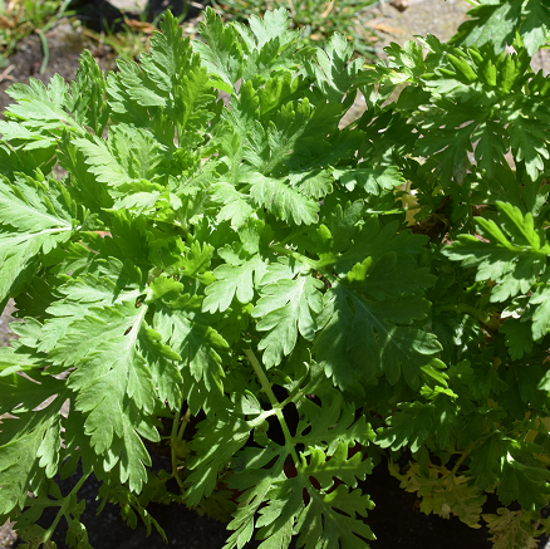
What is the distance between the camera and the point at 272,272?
1.15 m

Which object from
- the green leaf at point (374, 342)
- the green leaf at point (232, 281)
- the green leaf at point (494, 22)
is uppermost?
the green leaf at point (494, 22)

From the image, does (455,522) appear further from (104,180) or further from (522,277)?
(104,180)

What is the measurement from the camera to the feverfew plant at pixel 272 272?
1091mm

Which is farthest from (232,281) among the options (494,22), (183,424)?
(494,22)

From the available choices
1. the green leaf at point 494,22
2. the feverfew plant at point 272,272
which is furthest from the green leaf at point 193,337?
the green leaf at point 494,22

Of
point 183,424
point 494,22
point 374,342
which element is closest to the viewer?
point 494,22

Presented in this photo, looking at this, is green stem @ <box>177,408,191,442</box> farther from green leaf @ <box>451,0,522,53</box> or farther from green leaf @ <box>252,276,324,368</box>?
green leaf @ <box>451,0,522,53</box>

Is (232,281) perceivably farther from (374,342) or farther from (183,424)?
(183,424)

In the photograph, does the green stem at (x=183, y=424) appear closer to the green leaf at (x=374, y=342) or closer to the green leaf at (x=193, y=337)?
the green leaf at (x=193, y=337)

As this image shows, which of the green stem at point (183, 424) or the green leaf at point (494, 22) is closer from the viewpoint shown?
the green leaf at point (494, 22)

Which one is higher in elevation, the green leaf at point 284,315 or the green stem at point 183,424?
the green leaf at point 284,315

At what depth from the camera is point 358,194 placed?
1.33 meters

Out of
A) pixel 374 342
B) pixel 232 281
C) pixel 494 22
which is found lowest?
pixel 374 342

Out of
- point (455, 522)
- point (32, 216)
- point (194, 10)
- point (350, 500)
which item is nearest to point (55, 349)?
point (32, 216)
